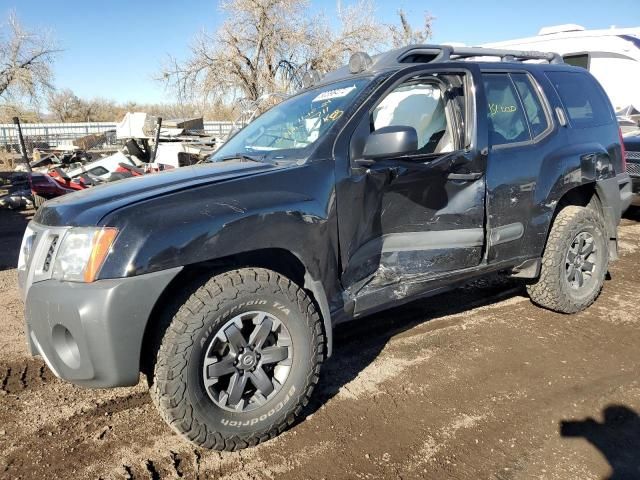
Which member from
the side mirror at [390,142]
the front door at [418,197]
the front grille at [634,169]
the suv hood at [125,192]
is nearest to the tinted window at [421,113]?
the front door at [418,197]

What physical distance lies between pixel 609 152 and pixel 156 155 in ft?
31.7

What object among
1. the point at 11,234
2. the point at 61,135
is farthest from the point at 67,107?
the point at 11,234

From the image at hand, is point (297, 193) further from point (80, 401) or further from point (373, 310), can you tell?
point (80, 401)

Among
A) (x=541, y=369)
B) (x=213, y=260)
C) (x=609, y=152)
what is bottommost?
(x=541, y=369)

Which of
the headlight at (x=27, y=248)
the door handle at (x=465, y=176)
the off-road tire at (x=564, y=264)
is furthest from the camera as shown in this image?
the off-road tire at (x=564, y=264)

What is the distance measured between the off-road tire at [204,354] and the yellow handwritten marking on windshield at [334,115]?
3.51 feet

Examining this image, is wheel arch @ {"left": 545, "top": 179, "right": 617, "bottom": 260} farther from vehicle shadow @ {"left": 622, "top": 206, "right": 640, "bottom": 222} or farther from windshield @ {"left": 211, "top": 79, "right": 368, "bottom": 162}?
vehicle shadow @ {"left": 622, "top": 206, "right": 640, "bottom": 222}

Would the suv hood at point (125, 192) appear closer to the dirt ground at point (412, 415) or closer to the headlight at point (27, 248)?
the headlight at point (27, 248)

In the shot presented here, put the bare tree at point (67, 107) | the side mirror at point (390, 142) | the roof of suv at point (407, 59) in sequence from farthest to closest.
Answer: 1. the bare tree at point (67, 107)
2. the roof of suv at point (407, 59)
3. the side mirror at point (390, 142)

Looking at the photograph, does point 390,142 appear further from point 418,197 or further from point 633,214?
point 633,214

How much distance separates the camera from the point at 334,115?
10.3 feet

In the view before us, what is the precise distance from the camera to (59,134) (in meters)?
32.9

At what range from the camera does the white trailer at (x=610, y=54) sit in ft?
49.1

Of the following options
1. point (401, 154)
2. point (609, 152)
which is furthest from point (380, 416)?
point (609, 152)
